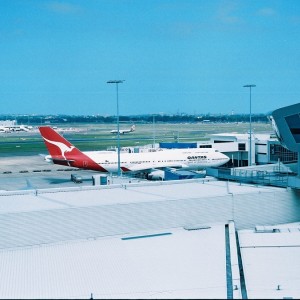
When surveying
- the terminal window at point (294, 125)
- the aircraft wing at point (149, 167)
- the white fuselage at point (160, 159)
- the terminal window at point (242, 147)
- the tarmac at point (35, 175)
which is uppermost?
the terminal window at point (294, 125)

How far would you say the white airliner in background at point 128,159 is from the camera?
63906mm

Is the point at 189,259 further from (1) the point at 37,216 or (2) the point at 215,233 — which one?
(1) the point at 37,216

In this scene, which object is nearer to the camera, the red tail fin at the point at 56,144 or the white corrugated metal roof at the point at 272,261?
the white corrugated metal roof at the point at 272,261

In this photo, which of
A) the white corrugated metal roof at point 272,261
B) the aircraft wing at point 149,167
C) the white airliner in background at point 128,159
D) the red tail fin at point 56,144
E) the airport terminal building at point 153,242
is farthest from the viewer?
the aircraft wing at point 149,167

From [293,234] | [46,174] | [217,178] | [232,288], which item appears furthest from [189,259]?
[46,174]

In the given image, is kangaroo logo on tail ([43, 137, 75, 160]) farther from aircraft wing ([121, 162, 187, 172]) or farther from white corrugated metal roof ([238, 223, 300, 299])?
white corrugated metal roof ([238, 223, 300, 299])

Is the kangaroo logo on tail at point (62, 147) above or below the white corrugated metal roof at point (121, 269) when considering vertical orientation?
above

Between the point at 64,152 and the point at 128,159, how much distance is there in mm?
8011

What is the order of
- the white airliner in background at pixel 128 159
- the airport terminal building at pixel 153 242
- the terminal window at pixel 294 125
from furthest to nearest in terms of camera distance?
the white airliner in background at pixel 128 159 → the terminal window at pixel 294 125 → the airport terminal building at pixel 153 242

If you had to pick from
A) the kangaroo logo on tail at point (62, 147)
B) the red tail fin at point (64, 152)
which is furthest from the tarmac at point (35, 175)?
the kangaroo logo on tail at point (62, 147)

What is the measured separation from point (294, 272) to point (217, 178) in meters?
19.3

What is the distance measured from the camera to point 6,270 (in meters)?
19.5

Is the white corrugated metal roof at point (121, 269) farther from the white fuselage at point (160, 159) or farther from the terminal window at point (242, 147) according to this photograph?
the terminal window at point (242, 147)

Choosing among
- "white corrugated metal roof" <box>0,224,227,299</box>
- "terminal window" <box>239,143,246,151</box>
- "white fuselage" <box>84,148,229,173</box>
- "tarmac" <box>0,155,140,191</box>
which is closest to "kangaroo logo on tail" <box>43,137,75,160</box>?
"white fuselage" <box>84,148,229,173</box>
